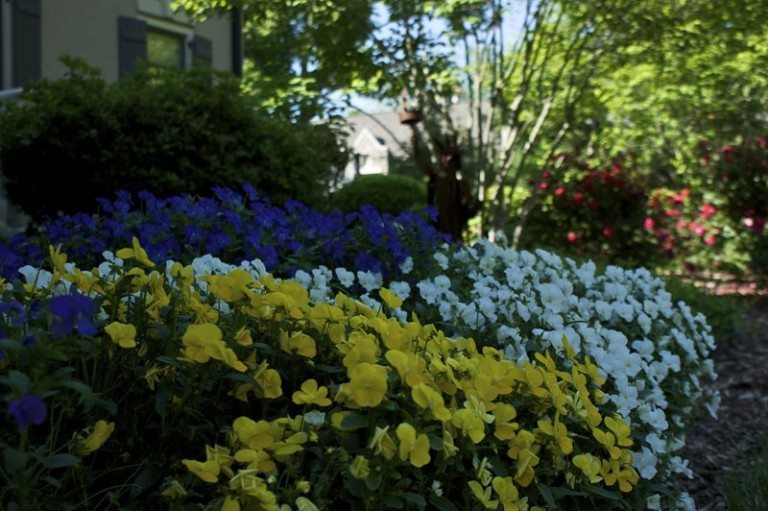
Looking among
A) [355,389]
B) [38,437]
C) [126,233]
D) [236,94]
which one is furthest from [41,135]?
[355,389]

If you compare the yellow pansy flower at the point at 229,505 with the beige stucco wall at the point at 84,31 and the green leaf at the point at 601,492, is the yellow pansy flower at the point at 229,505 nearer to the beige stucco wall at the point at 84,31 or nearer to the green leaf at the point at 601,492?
the green leaf at the point at 601,492

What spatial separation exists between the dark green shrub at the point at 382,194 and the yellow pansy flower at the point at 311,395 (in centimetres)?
579

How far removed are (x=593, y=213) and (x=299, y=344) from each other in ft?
30.2

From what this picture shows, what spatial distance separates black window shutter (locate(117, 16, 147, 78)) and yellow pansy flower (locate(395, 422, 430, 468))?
8097 mm

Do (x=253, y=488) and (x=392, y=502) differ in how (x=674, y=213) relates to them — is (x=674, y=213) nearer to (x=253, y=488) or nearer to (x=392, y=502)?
(x=392, y=502)

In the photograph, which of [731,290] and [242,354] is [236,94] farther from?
[731,290]

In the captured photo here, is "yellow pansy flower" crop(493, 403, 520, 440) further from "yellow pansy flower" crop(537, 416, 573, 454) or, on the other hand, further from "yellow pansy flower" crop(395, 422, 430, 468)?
"yellow pansy flower" crop(395, 422, 430, 468)

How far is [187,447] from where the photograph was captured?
64.6 inches

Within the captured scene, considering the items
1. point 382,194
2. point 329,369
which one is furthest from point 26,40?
point 329,369

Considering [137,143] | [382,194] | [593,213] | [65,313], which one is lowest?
[65,313]

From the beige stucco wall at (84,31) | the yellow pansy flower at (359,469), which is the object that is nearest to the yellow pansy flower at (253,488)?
the yellow pansy flower at (359,469)

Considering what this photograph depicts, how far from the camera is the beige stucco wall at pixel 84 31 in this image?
25.6 ft

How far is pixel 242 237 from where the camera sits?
10.4ft

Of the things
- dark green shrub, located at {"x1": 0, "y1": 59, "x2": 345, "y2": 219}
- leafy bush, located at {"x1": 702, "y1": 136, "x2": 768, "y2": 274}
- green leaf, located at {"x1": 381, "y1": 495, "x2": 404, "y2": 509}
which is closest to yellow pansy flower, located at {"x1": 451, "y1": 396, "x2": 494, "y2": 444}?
green leaf, located at {"x1": 381, "y1": 495, "x2": 404, "y2": 509}
